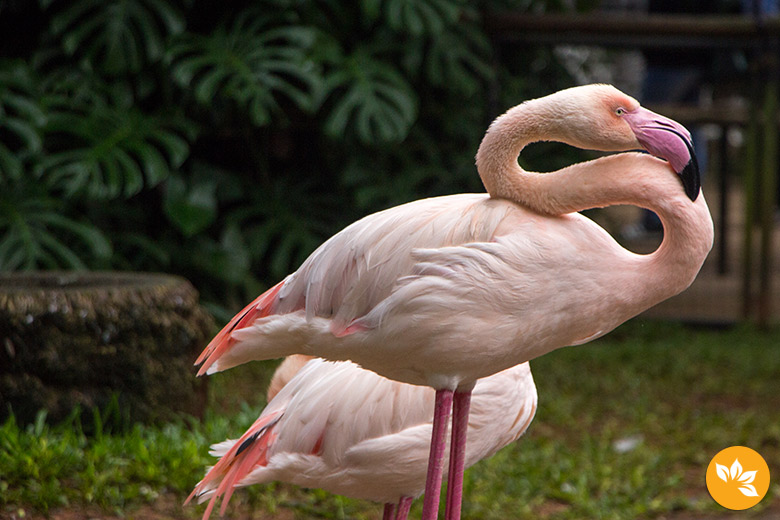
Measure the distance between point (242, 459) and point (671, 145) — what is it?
1.44m

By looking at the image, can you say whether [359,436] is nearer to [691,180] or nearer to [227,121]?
[691,180]

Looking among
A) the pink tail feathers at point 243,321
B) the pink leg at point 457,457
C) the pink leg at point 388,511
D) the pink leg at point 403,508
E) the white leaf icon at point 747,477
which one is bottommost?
the white leaf icon at point 747,477

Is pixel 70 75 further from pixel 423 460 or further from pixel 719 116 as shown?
pixel 719 116

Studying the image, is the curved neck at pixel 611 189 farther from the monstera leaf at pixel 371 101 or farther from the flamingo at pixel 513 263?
the monstera leaf at pixel 371 101

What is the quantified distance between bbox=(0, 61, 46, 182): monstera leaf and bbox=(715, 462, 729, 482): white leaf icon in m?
3.72

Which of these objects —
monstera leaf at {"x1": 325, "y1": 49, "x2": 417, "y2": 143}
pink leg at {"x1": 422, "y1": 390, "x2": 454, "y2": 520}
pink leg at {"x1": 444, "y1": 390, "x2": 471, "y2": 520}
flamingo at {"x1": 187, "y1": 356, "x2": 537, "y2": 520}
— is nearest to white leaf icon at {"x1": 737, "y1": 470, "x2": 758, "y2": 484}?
flamingo at {"x1": 187, "y1": 356, "x2": 537, "y2": 520}

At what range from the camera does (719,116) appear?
680 centimetres

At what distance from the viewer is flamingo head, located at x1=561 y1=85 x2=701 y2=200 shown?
163cm

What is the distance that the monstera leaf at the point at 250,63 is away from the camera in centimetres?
481

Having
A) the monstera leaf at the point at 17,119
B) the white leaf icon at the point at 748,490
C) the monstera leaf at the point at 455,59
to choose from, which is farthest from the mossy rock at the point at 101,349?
the monstera leaf at the point at 455,59

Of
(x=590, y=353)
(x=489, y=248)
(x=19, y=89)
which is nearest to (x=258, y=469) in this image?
(x=489, y=248)

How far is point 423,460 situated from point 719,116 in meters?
5.53

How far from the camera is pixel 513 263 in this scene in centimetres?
162

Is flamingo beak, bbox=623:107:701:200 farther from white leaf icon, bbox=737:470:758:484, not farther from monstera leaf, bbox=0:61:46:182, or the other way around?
monstera leaf, bbox=0:61:46:182
